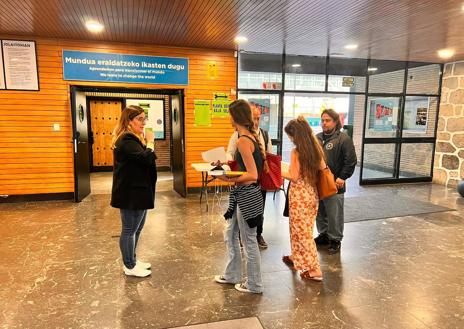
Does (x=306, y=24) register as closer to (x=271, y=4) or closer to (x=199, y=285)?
(x=271, y=4)

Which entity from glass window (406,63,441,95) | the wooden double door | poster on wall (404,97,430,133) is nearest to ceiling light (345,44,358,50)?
glass window (406,63,441,95)

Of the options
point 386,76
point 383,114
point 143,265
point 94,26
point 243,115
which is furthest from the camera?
point 383,114

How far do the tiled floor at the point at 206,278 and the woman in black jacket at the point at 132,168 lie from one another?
0.64 meters

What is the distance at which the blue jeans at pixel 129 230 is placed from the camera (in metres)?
2.66

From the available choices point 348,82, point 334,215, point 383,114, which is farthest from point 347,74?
point 334,215

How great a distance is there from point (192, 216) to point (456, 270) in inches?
125

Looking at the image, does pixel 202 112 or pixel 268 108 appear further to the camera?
pixel 268 108

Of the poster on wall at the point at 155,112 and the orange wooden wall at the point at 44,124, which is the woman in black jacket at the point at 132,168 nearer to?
→ the orange wooden wall at the point at 44,124

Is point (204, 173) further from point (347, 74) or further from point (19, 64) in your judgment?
point (347, 74)

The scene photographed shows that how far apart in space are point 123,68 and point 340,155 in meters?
3.97

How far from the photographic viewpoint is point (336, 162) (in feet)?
11.0

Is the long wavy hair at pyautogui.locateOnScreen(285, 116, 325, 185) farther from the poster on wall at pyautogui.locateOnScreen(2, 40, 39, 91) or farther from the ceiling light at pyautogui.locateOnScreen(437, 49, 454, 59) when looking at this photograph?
the ceiling light at pyautogui.locateOnScreen(437, 49, 454, 59)

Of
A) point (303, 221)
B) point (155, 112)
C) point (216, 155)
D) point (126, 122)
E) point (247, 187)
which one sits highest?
point (155, 112)

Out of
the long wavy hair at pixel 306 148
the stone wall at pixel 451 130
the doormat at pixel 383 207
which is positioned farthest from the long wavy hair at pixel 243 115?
the stone wall at pixel 451 130
